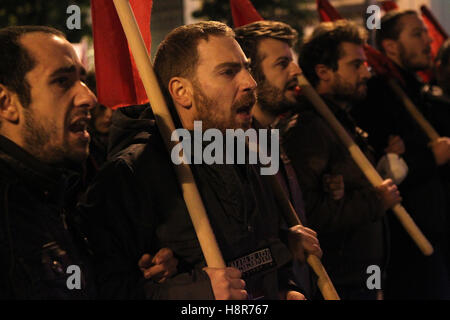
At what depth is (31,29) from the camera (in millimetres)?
2217

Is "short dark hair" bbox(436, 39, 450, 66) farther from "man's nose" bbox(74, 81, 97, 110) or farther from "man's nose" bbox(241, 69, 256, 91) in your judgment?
"man's nose" bbox(74, 81, 97, 110)

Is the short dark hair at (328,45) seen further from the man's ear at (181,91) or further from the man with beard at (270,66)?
the man's ear at (181,91)

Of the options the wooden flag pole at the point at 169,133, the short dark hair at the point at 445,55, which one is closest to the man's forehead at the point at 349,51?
the short dark hair at the point at 445,55

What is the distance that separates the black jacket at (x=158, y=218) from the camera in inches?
87.4

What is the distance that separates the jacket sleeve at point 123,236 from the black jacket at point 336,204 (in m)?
1.44

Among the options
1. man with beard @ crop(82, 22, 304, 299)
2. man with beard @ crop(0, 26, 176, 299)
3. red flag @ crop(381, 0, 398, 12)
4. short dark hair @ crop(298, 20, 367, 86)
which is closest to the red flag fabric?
red flag @ crop(381, 0, 398, 12)

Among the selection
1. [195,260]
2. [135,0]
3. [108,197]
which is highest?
[135,0]

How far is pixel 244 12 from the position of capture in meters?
3.97

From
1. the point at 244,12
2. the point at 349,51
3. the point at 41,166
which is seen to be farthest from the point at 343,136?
the point at 41,166

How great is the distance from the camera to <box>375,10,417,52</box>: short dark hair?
541 cm

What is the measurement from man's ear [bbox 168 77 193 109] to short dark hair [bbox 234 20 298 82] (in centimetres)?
99
